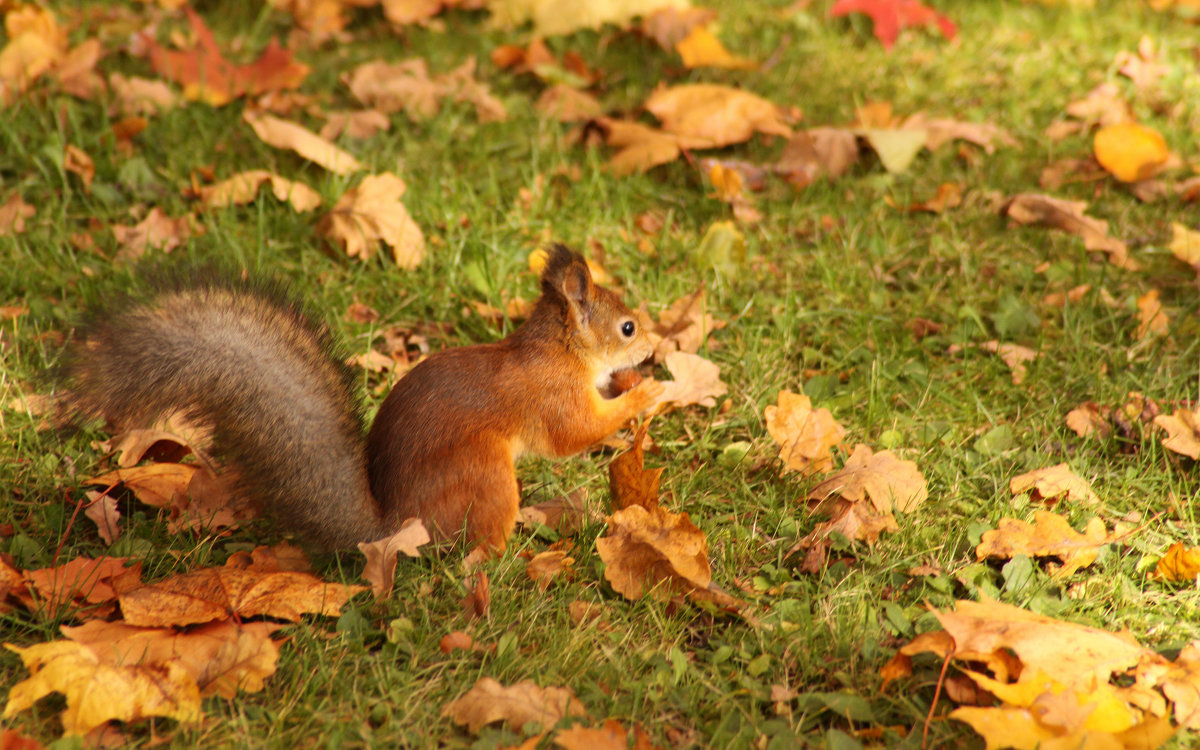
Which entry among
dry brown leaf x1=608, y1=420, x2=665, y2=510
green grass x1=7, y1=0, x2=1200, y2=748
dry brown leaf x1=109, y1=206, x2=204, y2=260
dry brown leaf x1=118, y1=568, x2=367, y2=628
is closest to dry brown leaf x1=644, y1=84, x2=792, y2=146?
green grass x1=7, y1=0, x2=1200, y2=748

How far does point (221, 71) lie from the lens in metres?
3.33

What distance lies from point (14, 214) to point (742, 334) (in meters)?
1.91

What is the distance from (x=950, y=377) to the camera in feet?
7.84

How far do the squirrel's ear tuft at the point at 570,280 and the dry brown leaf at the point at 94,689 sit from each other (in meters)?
0.97

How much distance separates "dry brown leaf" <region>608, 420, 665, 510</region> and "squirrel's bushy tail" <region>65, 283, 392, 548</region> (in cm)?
43

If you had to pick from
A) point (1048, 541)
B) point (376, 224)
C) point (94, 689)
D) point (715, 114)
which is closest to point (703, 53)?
point (715, 114)

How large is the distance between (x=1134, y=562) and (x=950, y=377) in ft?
2.15

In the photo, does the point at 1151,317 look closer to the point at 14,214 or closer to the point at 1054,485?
the point at 1054,485

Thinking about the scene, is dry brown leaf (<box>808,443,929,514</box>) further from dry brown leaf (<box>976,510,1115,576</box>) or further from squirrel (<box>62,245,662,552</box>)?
squirrel (<box>62,245,662,552</box>)

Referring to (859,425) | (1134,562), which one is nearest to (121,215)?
(859,425)

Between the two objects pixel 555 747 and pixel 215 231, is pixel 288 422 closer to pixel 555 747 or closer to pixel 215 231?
pixel 555 747

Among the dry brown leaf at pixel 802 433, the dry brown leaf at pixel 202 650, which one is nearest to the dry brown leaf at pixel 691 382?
the dry brown leaf at pixel 802 433

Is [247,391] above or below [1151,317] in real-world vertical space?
above

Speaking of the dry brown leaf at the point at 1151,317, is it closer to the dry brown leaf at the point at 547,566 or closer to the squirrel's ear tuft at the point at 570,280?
the squirrel's ear tuft at the point at 570,280
